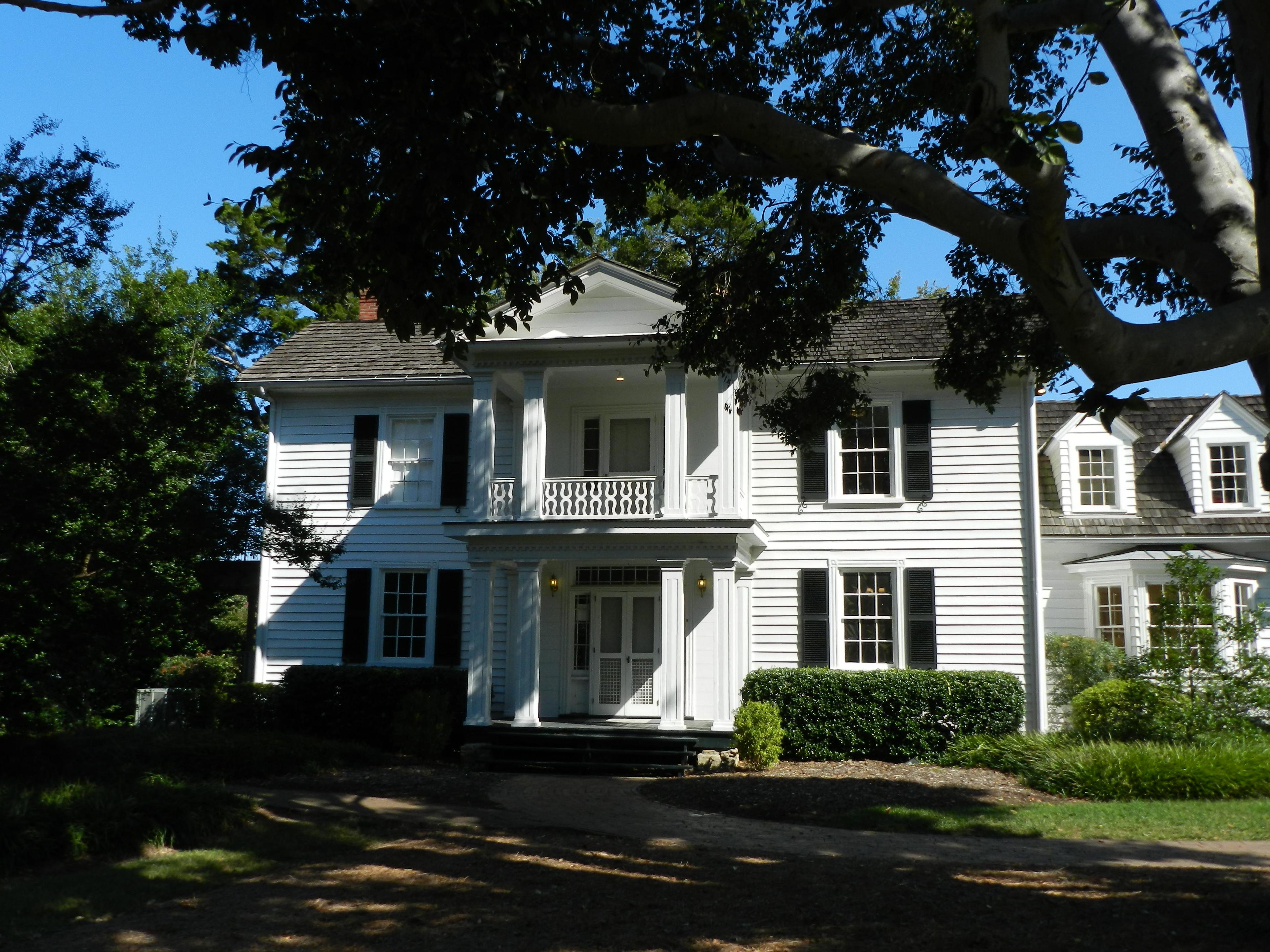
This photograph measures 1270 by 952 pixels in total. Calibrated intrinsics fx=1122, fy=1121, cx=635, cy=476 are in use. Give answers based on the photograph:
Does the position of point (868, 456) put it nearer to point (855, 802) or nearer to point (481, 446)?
point (481, 446)

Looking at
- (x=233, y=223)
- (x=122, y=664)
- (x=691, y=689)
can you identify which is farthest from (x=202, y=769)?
(x=233, y=223)

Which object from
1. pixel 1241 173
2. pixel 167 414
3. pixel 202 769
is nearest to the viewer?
pixel 1241 173

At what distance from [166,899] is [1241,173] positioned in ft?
28.4

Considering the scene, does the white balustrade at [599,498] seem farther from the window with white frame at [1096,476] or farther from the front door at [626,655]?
the window with white frame at [1096,476]

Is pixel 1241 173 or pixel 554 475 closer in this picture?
pixel 1241 173

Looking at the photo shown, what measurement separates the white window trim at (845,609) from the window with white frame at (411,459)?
23.7 feet

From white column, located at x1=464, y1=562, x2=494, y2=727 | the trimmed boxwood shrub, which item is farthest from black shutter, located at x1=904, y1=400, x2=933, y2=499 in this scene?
the trimmed boxwood shrub

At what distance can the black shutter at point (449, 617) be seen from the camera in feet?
66.1

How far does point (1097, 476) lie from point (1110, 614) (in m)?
2.85

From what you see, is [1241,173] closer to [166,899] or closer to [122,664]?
[166,899]

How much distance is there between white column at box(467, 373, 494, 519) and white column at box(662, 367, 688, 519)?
295 centimetres

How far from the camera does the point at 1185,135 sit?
7.05 meters

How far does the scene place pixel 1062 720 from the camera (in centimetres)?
1952

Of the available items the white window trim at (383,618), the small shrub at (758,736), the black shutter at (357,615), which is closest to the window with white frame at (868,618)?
the small shrub at (758,736)
